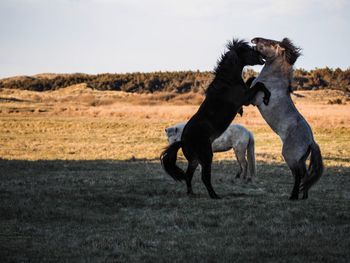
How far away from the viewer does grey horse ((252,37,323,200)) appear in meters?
9.84

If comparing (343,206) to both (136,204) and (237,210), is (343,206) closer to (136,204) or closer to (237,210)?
(237,210)

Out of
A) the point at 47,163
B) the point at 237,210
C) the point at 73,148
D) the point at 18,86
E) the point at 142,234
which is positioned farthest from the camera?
the point at 18,86

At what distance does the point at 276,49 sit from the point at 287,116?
4.60ft

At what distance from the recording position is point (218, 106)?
10094mm

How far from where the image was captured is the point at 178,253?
6.43 m

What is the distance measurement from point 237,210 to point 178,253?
111 inches

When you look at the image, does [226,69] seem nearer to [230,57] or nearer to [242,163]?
[230,57]

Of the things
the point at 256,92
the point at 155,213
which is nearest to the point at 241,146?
the point at 256,92

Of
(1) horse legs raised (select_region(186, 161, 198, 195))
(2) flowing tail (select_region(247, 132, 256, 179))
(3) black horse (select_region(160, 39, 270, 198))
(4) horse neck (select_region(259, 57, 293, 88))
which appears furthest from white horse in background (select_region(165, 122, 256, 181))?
(3) black horse (select_region(160, 39, 270, 198))

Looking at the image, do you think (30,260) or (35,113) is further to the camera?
(35,113)

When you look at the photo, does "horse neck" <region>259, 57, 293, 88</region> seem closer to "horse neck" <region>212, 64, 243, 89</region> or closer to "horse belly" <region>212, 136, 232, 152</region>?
"horse neck" <region>212, 64, 243, 89</region>

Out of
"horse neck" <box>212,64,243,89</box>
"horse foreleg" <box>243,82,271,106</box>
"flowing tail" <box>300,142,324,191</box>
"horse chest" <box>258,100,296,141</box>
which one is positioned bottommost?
"flowing tail" <box>300,142,324,191</box>

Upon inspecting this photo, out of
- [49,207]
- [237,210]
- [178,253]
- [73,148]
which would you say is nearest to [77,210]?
[49,207]

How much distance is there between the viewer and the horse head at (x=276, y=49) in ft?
34.5
